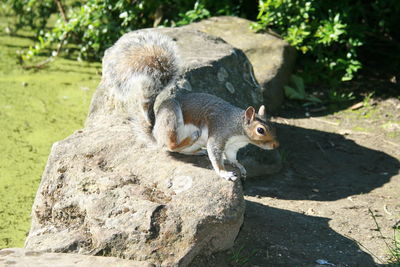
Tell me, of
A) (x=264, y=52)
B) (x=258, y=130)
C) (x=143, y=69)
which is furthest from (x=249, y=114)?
(x=264, y=52)

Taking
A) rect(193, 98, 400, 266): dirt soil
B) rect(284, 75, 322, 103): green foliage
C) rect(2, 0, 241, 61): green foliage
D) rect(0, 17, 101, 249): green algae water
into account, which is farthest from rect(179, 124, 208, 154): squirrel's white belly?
rect(2, 0, 241, 61): green foliage

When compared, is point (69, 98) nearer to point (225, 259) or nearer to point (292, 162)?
point (292, 162)

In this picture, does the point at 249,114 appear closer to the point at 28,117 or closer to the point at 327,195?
the point at 327,195

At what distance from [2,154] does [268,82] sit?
8.39 feet

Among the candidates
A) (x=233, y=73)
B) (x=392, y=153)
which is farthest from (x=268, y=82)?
(x=392, y=153)

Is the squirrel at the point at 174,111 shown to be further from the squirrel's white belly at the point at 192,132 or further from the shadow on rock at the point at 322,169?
the shadow on rock at the point at 322,169

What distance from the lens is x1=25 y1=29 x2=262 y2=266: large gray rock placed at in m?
2.84

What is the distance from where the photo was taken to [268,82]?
5492 mm

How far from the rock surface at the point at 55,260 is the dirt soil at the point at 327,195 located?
47cm

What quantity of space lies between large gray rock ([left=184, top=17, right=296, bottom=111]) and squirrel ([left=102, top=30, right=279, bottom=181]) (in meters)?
2.00

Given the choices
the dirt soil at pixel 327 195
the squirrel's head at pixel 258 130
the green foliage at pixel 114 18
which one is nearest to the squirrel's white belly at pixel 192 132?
the squirrel's head at pixel 258 130

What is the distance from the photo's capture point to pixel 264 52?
573 centimetres

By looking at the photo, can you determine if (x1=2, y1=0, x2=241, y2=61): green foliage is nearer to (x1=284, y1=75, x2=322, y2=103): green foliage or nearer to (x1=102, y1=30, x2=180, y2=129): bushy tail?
(x1=284, y1=75, x2=322, y2=103): green foliage

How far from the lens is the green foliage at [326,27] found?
230 inches
